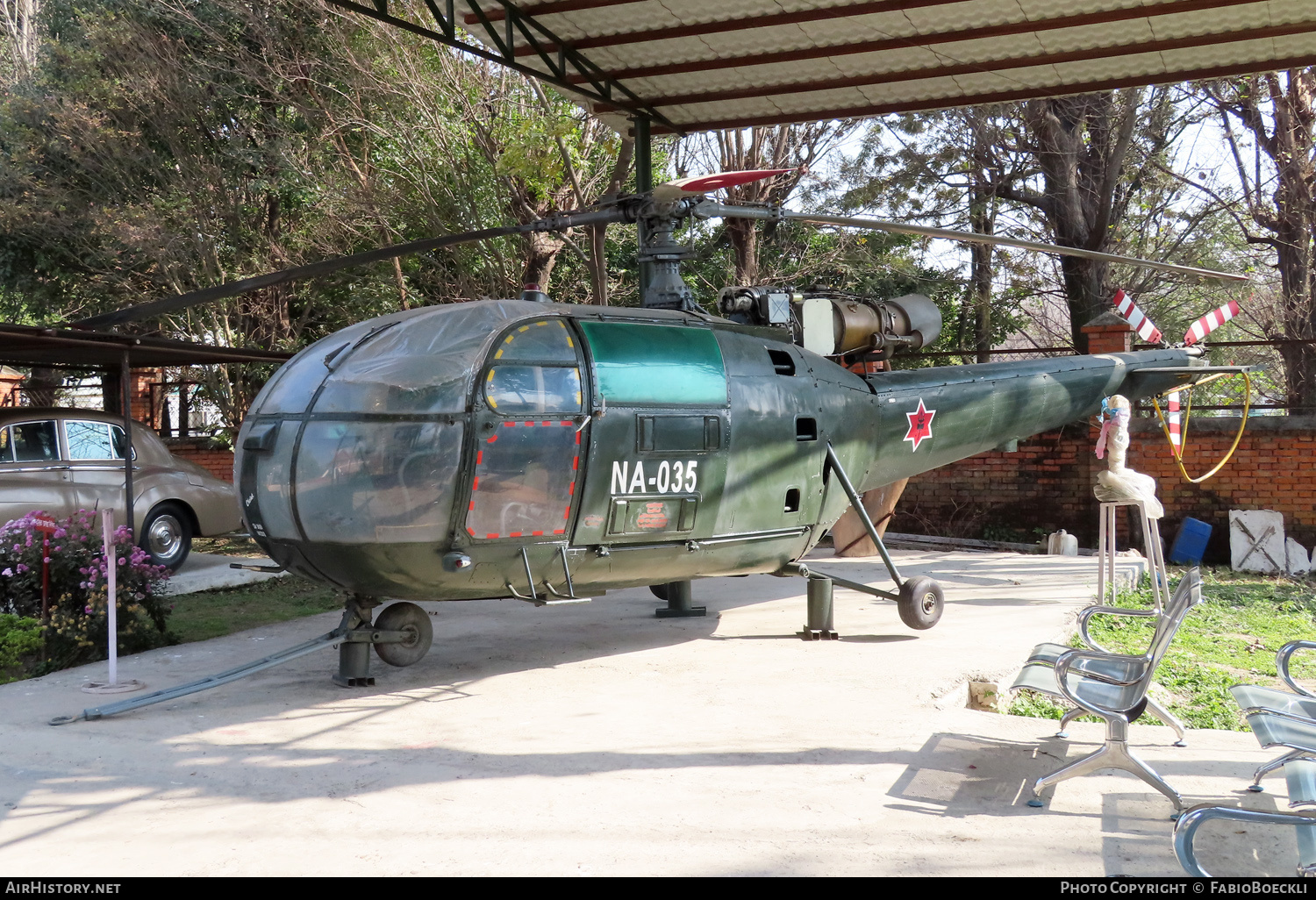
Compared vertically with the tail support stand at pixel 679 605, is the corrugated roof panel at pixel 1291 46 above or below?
above

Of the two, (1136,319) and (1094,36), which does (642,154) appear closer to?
(1094,36)

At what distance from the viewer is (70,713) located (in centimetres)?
573

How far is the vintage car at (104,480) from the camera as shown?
32.0 feet

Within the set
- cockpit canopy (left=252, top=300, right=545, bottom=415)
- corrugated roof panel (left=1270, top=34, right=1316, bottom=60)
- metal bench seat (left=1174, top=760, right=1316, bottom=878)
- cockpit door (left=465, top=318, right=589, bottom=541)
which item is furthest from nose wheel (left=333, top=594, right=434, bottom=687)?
corrugated roof panel (left=1270, top=34, right=1316, bottom=60)

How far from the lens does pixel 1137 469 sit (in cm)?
1283

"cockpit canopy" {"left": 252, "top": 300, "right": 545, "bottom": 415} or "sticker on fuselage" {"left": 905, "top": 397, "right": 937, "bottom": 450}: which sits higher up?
"cockpit canopy" {"left": 252, "top": 300, "right": 545, "bottom": 415}

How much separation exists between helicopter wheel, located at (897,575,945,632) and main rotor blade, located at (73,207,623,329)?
3.41 metres

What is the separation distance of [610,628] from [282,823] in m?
4.18

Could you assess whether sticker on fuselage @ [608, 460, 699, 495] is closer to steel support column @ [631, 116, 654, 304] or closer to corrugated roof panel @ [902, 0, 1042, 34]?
steel support column @ [631, 116, 654, 304]

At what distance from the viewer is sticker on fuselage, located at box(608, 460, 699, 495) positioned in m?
6.28

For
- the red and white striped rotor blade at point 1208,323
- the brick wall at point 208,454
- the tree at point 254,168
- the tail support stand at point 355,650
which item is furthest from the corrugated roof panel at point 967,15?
the brick wall at point 208,454

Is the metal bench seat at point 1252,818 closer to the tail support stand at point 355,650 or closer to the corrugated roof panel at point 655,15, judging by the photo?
the tail support stand at point 355,650

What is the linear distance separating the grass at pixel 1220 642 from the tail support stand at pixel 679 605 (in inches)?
112

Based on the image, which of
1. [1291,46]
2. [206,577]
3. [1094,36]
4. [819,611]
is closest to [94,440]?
[206,577]
